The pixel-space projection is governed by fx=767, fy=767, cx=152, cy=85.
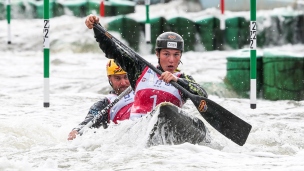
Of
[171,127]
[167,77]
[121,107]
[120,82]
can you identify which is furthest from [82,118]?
[171,127]

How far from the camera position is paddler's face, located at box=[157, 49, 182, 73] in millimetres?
6211

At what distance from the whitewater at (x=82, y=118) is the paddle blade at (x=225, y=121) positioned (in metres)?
0.11

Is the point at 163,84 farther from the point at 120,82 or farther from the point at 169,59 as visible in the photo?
the point at 120,82

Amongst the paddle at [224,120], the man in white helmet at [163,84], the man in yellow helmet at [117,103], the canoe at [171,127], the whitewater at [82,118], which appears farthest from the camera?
the man in yellow helmet at [117,103]

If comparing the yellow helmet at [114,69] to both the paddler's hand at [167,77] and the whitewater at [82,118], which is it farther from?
the paddler's hand at [167,77]

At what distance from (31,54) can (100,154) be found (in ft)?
31.4

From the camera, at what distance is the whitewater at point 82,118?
5246 mm

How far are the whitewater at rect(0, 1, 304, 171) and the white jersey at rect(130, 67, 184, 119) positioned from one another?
232 millimetres

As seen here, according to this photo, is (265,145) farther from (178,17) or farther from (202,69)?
(178,17)

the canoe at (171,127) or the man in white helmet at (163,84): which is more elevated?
the man in white helmet at (163,84)

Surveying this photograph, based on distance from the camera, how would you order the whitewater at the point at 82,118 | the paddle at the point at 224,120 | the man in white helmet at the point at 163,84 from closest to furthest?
1. the whitewater at the point at 82,118
2. the paddle at the point at 224,120
3. the man in white helmet at the point at 163,84

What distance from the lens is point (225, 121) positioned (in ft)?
19.9

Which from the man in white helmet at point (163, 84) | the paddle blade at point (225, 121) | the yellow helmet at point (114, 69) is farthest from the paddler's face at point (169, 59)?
the yellow helmet at point (114, 69)

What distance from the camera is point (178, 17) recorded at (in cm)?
1464
